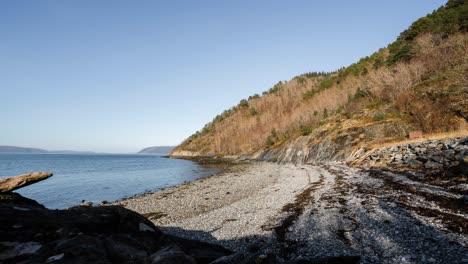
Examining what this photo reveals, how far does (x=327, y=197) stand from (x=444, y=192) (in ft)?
22.2

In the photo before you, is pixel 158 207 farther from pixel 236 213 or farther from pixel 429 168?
pixel 429 168

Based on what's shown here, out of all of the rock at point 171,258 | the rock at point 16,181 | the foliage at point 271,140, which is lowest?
the rock at point 171,258

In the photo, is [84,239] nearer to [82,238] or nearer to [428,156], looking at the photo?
[82,238]

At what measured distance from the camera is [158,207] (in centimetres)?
2219

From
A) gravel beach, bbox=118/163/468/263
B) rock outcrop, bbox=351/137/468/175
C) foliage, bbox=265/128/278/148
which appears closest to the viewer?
gravel beach, bbox=118/163/468/263

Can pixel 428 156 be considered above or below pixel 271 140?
below

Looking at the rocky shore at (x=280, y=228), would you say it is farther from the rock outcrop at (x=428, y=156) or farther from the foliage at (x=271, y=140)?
the foliage at (x=271, y=140)

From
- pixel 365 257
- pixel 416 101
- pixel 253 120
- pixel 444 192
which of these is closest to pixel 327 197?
pixel 444 192

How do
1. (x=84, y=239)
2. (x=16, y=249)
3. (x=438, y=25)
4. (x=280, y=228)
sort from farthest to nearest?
(x=438, y=25), (x=280, y=228), (x=84, y=239), (x=16, y=249)

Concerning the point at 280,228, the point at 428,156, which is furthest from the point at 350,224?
the point at 428,156

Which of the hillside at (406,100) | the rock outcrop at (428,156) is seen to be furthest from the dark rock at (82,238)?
the hillside at (406,100)

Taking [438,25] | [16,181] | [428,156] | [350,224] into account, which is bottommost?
[350,224]

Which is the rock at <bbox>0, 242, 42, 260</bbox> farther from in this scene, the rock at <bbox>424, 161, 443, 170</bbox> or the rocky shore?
the rock at <bbox>424, 161, 443, 170</bbox>

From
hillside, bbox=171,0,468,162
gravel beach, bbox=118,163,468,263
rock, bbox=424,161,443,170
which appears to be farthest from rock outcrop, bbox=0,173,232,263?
hillside, bbox=171,0,468,162
